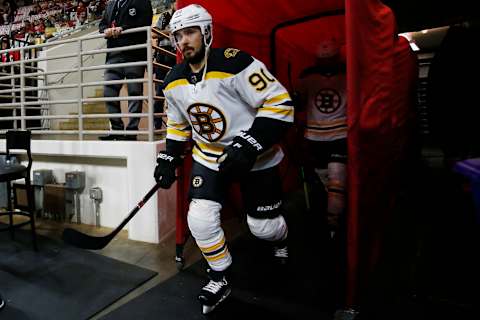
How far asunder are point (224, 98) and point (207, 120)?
0.48 ft

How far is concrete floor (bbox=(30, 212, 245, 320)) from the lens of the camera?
6.78 ft

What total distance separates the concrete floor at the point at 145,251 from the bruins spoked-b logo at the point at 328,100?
1.23 metres

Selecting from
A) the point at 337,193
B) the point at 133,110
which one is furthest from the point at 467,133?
the point at 133,110

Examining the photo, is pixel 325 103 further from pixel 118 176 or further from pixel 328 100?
pixel 118 176

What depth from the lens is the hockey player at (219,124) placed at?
1.63 m

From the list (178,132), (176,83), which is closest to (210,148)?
(178,132)

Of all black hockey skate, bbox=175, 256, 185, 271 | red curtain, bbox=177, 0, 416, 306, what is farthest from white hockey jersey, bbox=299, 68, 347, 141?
black hockey skate, bbox=175, 256, 185, 271

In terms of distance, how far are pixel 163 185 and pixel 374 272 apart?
4.45ft

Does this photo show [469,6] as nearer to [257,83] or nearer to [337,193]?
[337,193]

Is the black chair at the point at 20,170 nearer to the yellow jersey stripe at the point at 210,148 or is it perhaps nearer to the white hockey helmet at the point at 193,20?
the yellow jersey stripe at the point at 210,148

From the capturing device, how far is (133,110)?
9.76 feet

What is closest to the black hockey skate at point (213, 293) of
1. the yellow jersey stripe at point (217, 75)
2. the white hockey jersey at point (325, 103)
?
the yellow jersey stripe at point (217, 75)

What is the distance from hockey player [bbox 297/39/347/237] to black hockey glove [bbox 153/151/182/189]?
3.74 ft

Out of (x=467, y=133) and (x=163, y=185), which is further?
(x=467, y=133)
